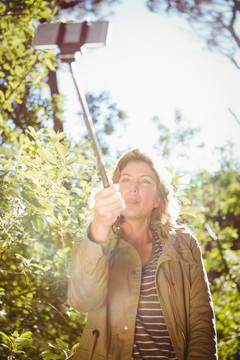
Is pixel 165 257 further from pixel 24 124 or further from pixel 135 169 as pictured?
pixel 24 124

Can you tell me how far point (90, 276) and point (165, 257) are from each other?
61 cm

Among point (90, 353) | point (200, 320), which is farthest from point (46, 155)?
point (200, 320)

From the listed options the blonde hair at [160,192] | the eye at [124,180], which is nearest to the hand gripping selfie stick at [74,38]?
the eye at [124,180]

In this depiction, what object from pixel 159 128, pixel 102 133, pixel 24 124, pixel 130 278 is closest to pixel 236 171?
pixel 159 128

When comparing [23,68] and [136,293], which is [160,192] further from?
[23,68]

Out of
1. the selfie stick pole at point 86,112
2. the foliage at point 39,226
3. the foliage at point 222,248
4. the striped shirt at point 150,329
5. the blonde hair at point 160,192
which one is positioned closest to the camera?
the selfie stick pole at point 86,112

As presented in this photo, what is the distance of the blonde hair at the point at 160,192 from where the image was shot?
7.74ft

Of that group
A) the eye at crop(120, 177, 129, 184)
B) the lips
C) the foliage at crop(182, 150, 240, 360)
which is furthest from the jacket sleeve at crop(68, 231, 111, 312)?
the foliage at crop(182, 150, 240, 360)

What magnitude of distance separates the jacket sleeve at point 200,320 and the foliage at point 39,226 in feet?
3.12

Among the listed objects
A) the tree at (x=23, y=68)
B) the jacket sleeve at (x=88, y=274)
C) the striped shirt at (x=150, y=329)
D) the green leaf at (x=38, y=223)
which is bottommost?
the striped shirt at (x=150, y=329)

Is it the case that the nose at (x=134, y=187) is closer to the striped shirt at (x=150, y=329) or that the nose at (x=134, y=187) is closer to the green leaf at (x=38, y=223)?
the striped shirt at (x=150, y=329)

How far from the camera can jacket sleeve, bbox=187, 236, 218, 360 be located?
154 cm

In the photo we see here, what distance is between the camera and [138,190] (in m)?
2.10

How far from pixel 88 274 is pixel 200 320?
811mm
